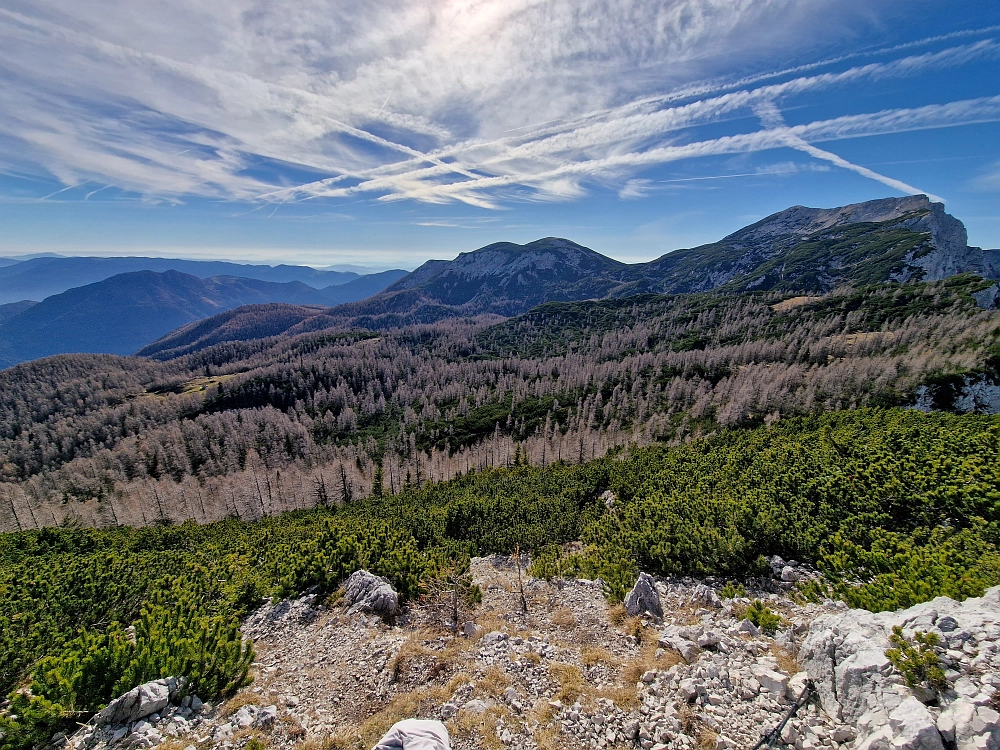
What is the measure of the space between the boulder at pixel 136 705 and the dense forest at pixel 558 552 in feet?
→ 2.03

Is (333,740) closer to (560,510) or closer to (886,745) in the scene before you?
(886,745)

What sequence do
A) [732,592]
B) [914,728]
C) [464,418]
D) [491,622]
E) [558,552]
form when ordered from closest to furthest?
[914,728] < [732,592] < [491,622] < [558,552] < [464,418]

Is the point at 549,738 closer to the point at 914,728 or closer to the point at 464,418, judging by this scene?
the point at 914,728

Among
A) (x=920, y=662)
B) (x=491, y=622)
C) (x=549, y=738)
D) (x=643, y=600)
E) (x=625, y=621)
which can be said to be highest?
(x=920, y=662)

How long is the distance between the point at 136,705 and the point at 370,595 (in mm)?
8490

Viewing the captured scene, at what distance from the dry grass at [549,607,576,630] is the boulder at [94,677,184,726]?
1307cm

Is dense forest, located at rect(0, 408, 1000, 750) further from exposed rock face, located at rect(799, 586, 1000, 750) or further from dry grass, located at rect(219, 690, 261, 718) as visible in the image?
exposed rock face, located at rect(799, 586, 1000, 750)

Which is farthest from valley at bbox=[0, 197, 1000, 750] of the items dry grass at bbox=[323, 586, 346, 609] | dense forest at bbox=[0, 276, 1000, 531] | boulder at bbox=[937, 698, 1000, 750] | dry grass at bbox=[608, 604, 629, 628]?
dense forest at bbox=[0, 276, 1000, 531]

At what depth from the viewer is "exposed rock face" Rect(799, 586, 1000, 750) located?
7086mm

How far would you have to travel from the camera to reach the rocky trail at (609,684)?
844cm

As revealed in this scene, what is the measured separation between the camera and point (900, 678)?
858cm

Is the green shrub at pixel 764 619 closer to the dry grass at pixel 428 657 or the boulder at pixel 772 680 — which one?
the boulder at pixel 772 680

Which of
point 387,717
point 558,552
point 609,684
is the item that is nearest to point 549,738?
point 609,684

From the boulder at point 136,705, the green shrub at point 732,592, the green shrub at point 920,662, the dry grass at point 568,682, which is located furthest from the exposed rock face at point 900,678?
the boulder at point 136,705
